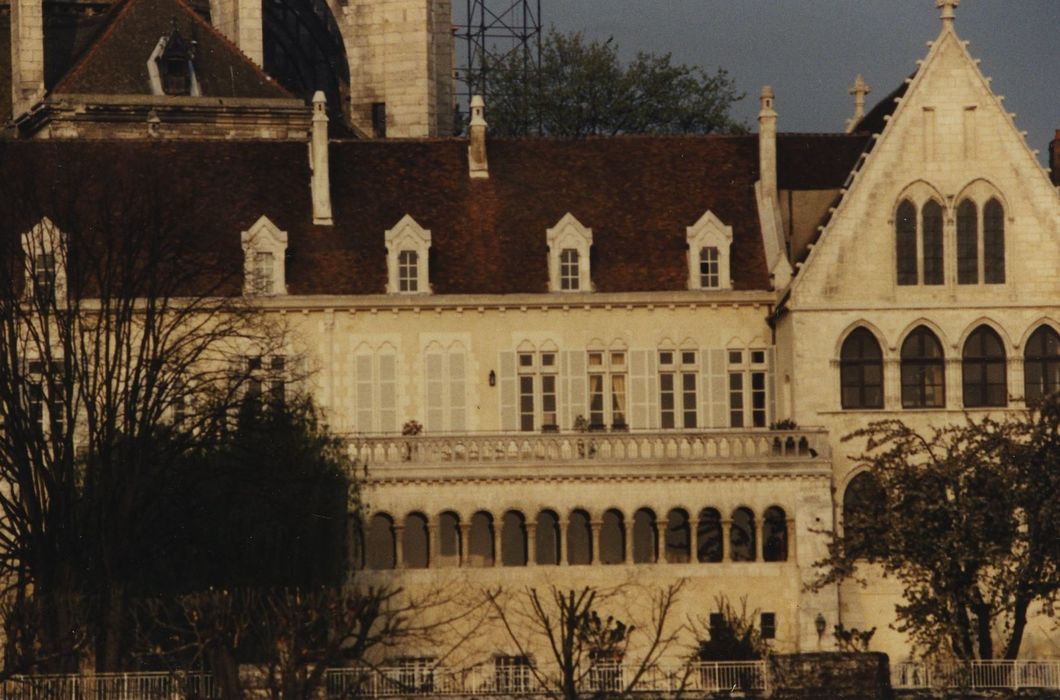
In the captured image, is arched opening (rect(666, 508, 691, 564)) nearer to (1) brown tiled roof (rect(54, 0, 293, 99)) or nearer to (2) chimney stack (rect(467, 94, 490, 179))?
(2) chimney stack (rect(467, 94, 490, 179))

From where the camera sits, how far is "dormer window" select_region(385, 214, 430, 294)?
9006 cm

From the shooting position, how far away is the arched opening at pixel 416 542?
87.3 m

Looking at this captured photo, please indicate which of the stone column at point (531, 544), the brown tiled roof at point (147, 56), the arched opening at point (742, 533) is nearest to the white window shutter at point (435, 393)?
the stone column at point (531, 544)

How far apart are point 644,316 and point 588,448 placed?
432cm

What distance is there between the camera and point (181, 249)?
86250mm

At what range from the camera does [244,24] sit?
11106 cm

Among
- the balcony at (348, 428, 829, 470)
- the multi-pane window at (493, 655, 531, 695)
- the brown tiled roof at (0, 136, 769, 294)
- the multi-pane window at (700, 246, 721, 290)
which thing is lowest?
the multi-pane window at (493, 655, 531, 695)

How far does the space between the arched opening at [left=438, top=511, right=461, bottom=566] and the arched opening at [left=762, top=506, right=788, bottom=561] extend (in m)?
7.47

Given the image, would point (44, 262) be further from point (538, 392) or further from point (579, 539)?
point (579, 539)

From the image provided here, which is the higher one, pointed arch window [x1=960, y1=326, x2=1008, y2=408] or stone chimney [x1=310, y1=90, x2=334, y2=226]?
stone chimney [x1=310, y1=90, x2=334, y2=226]

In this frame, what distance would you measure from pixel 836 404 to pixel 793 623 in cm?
568

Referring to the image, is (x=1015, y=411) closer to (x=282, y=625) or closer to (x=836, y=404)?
(x=836, y=404)

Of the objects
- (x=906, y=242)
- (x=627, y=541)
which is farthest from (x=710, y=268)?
(x=627, y=541)

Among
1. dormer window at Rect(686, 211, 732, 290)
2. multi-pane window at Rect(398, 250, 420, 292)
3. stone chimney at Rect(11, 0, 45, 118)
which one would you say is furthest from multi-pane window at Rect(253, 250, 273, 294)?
stone chimney at Rect(11, 0, 45, 118)
